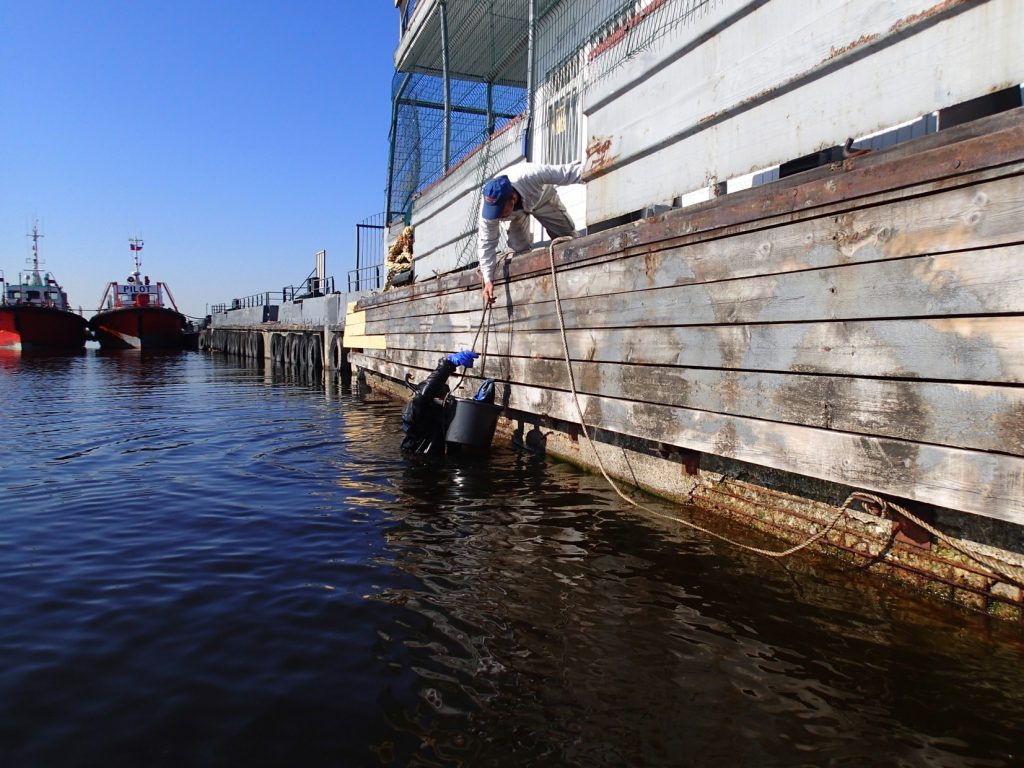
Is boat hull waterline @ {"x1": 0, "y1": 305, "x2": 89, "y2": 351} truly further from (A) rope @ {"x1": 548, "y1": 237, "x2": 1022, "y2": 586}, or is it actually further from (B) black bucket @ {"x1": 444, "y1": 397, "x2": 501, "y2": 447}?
(A) rope @ {"x1": 548, "y1": 237, "x2": 1022, "y2": 586}

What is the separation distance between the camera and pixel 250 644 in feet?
9.92

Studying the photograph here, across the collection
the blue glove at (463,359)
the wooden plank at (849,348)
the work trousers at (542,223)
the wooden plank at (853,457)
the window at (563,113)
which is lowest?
the wooden plank at (853,457)

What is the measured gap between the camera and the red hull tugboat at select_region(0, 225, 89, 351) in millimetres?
40081

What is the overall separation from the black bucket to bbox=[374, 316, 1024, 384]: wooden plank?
183cm

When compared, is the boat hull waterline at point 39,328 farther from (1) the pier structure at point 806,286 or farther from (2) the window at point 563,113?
(1) the pier structure at point 806,286

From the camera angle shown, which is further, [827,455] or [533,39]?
[533,39]

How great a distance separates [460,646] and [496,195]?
196 inches

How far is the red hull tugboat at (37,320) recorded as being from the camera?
4008 cm

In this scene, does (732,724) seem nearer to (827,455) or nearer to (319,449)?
(827,455)

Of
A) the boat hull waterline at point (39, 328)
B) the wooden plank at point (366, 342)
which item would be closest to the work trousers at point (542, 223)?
the wooden plank at point (366, 342)

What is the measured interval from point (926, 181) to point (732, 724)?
8.32 ft

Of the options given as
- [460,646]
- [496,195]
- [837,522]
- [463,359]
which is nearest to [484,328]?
[463,359]

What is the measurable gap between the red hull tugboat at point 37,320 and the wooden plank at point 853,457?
4742 cm

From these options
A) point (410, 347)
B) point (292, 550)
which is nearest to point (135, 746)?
point (292, 550)
